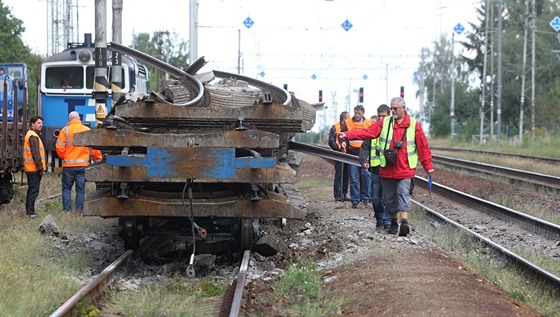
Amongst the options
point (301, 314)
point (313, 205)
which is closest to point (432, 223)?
point (313, 205)

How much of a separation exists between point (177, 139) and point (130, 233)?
4.98ft

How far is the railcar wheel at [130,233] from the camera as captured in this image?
10.4 metres

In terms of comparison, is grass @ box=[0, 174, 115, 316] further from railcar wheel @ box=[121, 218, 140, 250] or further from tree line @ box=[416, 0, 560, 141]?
tree line @ box=[416, 0, 560, 141]

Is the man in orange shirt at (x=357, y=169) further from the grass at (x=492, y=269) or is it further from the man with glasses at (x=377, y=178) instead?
the man with glasses at (x=377, y=178)

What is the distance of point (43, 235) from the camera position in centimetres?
1153

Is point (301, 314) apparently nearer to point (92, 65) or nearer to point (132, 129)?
point (132, 129)

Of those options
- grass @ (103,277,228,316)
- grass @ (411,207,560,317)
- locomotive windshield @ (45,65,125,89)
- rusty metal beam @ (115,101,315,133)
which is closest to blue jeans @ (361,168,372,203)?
grass @ (411,207,560,317)

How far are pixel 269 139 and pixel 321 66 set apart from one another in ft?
181

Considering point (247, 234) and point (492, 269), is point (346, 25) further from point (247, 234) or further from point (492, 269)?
point (492, 269)

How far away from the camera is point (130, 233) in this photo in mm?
10477

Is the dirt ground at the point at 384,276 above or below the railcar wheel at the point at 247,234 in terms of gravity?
below

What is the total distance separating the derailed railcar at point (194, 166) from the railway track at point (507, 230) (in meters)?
2.73

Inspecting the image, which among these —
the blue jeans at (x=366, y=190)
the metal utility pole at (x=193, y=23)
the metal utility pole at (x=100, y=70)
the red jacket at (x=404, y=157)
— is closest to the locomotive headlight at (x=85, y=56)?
the metal utility pole at (x=193, y=23)

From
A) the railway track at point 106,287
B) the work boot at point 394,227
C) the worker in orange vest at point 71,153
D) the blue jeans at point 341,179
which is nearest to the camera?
the railway track at point 106,287
